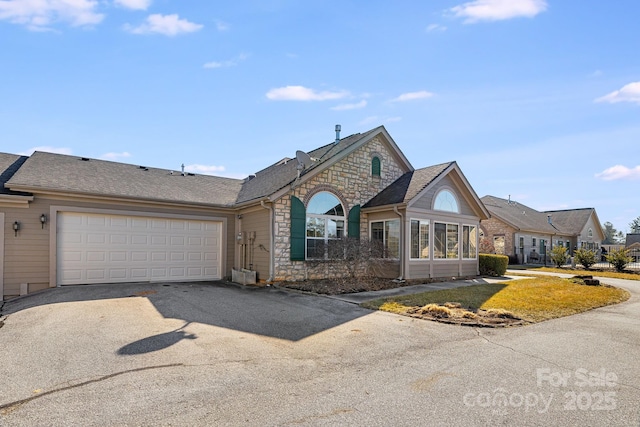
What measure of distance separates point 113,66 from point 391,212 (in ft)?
34.1

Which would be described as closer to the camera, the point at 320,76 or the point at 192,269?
the point at 320,76

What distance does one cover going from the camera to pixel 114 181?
1311 centimetres

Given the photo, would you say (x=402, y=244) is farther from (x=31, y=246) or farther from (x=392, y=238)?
(x=31, y=246)

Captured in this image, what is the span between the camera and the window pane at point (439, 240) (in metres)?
14.5

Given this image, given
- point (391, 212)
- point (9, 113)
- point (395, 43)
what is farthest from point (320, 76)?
point (9, 113)

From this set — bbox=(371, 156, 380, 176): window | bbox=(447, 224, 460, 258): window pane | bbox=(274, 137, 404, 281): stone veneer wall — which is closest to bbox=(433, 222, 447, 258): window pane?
bbox=(447, 224, 460, 258): window pane

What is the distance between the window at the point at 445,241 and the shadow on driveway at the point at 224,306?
6693 millimetres

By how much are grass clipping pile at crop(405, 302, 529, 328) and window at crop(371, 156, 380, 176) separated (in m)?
7.82

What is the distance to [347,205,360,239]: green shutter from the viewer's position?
46.7ft

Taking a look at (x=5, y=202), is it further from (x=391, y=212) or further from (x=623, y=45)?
(x=623, y=45)

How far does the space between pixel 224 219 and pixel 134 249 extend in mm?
3371

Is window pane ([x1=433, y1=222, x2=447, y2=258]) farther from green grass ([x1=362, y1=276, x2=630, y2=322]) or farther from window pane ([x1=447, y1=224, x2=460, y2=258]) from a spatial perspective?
green grass ([x1=362, y1=276, x2=630, y2=322])

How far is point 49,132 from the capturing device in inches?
498

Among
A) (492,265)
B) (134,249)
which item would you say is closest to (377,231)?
(492,265)
